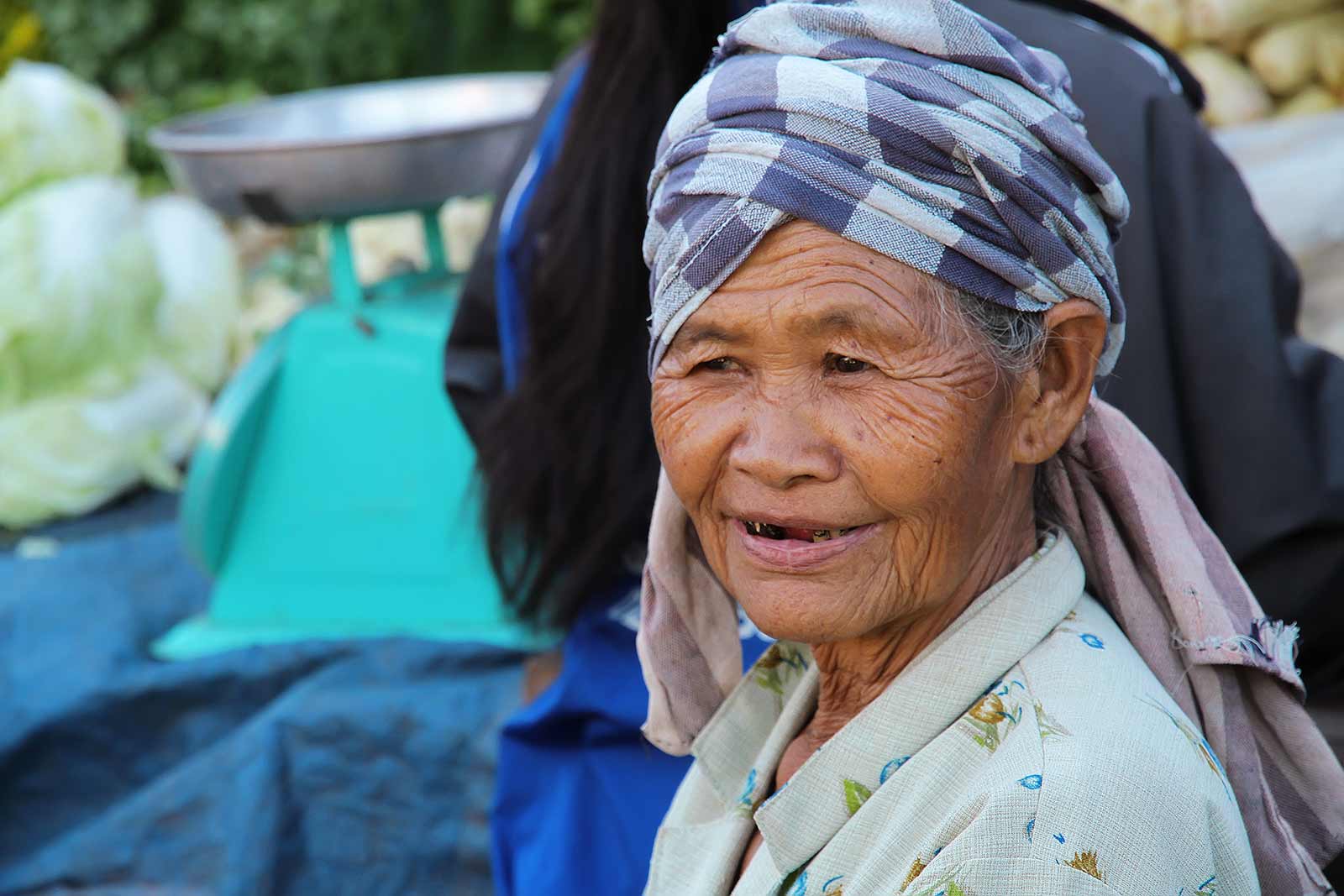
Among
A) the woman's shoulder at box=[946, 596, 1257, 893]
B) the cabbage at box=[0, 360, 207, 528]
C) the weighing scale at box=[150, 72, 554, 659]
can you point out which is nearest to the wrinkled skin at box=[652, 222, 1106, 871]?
the woman's shoulder at box=[946, 596, 1257, 893]

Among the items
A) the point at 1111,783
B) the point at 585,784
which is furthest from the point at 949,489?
the point at 585,784

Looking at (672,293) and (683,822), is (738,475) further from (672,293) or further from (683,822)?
(683,822)

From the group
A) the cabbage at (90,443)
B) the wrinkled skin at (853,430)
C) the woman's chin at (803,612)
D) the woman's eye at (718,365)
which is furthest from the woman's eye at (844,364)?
the cabbage at (90,443)

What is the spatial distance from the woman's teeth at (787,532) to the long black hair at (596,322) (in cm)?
110

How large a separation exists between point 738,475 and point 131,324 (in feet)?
12.6

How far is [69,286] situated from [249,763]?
215 centimetres

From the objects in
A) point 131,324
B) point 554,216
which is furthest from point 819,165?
point 131,324

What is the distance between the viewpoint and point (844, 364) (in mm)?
1332

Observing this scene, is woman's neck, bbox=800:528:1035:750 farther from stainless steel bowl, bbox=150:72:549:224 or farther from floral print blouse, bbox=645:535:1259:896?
stainless steel bowl, bbox=150:72:549:224

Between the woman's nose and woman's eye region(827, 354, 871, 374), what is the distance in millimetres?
54

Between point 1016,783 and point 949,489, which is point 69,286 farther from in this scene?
point 1016,783

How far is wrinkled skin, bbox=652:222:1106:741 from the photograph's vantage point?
50.9 inches

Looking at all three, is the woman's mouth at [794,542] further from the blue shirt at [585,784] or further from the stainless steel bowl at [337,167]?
the stainless steel bowl at [337,167]

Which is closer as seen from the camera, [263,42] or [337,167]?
[337,167]
